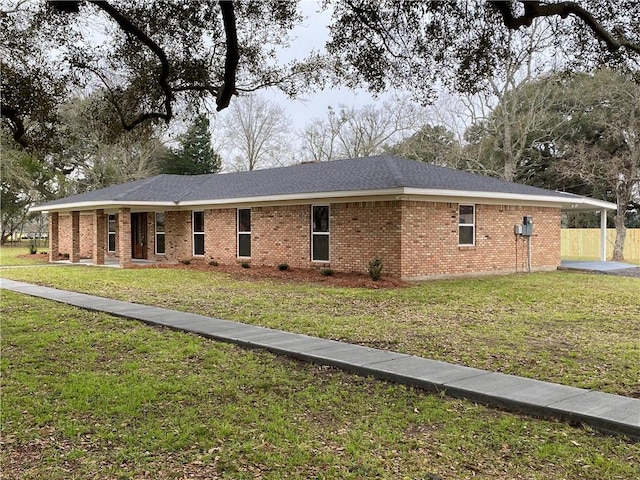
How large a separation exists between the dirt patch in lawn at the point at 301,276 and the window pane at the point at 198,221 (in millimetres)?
1743

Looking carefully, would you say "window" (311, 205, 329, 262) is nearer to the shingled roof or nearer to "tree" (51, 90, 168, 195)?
the shingled roof

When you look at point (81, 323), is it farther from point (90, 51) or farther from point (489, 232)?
point (489, 232)

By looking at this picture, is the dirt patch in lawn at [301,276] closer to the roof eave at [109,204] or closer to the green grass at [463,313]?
the green grass at [463,313]

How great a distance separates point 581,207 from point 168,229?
1614cm

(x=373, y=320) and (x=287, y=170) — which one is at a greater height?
(x=287, y=170)

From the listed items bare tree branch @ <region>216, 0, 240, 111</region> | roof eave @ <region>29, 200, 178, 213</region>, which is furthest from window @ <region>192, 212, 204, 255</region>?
Result: bare tree branch @ <region>216, 0, 240, 111</region>

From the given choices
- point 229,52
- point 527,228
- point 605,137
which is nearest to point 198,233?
point 527,228

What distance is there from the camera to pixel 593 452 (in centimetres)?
396

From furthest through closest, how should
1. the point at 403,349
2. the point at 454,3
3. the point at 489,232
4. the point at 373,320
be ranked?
the point at 489,232 → the point at 373,320 → the point at 454,3 → the point at 403,349

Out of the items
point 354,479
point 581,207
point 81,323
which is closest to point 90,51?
point 81,323

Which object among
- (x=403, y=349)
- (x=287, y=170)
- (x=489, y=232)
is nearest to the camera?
(x=403, y=349)

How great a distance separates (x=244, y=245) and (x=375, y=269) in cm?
610

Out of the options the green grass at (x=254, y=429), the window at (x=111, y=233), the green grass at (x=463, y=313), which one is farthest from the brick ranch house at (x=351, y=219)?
the green grass at (x=254, y=429)

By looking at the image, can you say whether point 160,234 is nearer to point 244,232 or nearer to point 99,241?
point 99,241
